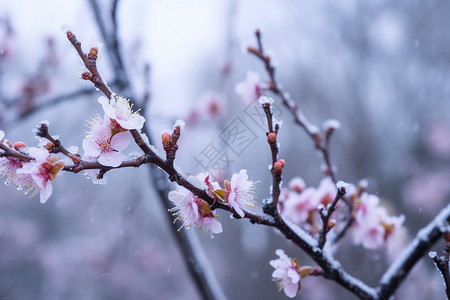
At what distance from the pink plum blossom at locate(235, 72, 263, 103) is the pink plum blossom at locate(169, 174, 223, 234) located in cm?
108

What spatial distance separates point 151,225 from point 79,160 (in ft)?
31.8

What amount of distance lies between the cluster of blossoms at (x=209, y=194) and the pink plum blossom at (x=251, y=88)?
999mm

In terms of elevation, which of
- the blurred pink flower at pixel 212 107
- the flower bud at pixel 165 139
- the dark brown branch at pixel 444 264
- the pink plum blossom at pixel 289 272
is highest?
the blurred pink flower at pixel 212 107

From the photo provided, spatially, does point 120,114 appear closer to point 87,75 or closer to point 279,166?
point 87,75

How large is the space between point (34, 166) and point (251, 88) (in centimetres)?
136

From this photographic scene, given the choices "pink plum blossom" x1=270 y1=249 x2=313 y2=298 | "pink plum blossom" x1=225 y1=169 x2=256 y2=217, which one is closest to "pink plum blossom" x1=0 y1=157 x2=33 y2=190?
"pink plum blossom" x1=225 y1=169 x2=256 y2=217

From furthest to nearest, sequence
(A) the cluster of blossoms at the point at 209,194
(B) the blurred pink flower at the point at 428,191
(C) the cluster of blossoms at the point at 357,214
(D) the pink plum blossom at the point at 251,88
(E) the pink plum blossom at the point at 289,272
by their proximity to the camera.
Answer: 1. (B) the blurred pink flower at the point at 428,191
2. (D) the pink plum blossom at the point at 251,88
3. (C) the cluster of blossoms at the point at 357,214
4. (E) the pink plum blossom at the point at 289,272
5. (A) the cluster of blossoms at the point at 209,194

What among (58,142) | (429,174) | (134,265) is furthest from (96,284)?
(58,142)

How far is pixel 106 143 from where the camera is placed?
1021mm

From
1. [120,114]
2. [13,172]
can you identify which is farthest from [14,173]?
[120,114]

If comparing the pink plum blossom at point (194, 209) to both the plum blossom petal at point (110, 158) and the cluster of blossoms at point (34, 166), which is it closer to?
the plum blossom petal at point (110, 158)

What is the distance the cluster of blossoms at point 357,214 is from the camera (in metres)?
1.74

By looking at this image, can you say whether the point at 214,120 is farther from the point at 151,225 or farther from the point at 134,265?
the point at 151,225

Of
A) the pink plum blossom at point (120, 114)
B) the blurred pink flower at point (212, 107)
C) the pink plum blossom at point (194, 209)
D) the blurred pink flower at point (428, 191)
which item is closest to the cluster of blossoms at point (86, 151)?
the pink plum blossom at point (120, 114)
